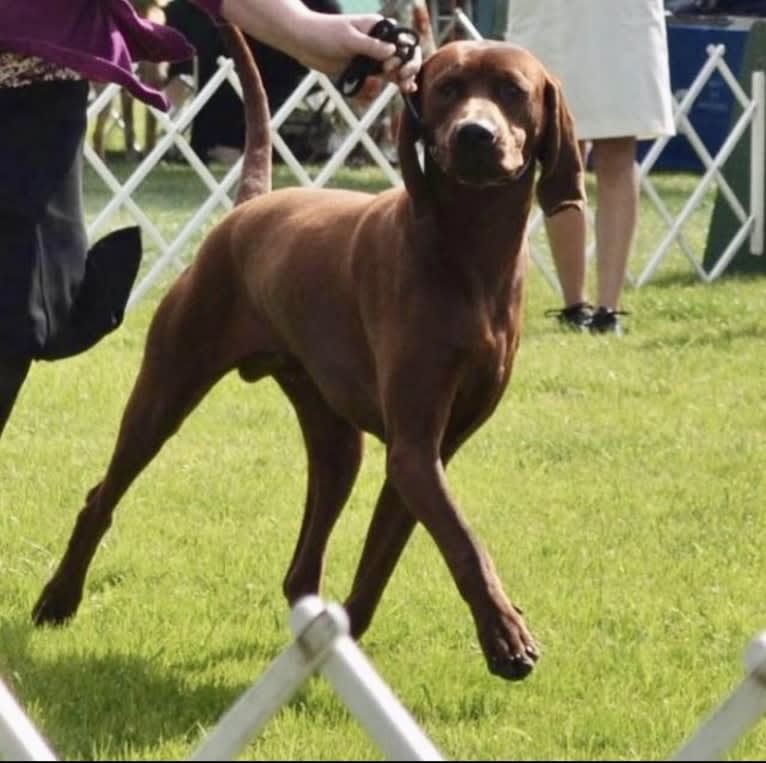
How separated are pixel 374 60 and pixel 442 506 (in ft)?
2.67

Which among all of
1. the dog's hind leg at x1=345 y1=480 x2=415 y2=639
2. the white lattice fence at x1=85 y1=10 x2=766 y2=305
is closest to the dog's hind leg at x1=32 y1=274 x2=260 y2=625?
the dog's hind leg at x1=345 y1=480 x2=415 y2=639

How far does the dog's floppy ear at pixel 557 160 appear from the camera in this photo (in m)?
4.43

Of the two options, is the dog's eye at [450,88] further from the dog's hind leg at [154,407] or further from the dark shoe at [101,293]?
the dog's hind leg at [154,407]

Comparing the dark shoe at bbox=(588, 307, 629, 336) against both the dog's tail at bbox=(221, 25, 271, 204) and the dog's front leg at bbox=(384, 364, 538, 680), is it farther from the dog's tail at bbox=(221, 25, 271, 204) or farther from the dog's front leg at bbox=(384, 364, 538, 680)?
the dog's front leg at bbox=(384, 364, 538, 680)

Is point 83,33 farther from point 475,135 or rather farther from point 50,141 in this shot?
point 475,135

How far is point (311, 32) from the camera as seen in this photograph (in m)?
4.10

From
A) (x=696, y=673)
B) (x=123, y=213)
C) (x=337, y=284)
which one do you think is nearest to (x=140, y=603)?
(x=337, y=284)

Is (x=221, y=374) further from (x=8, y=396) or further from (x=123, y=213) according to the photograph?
(x=123, y=213)

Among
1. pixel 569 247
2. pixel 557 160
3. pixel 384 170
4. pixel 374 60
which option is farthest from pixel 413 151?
pixel 384 170

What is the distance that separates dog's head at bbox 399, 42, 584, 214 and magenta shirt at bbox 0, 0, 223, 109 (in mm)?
441

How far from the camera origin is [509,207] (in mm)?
4348

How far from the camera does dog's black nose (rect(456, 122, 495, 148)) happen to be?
4.11 meters

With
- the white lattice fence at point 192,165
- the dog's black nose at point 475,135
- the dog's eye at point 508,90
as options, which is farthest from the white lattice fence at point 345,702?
the white lattice fence at point 192,165

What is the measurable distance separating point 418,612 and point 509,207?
3.44 feet
